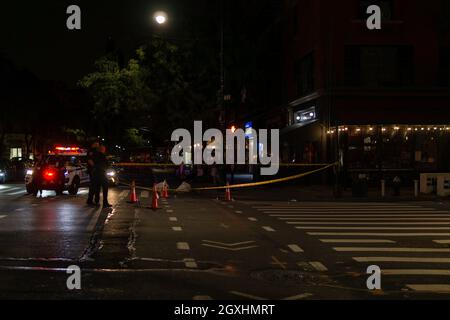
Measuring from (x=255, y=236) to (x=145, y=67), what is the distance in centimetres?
2669

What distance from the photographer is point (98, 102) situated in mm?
40188

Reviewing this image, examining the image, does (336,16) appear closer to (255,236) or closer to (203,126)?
(203,126)

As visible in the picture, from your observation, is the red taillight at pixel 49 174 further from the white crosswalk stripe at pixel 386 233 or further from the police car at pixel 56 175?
the white crosswalk stripe at pixel 386 233

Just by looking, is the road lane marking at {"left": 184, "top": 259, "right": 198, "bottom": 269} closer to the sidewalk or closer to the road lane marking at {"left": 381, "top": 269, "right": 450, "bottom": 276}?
Answer: the road lane marking at {"left": 381, "top": 269, "right": 450, "bottom": 276}

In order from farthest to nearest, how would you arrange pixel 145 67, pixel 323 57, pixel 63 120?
1. pixel 63 120
2. pixel 145 67
3. pixel 323 57

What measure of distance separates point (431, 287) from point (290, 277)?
1.91m

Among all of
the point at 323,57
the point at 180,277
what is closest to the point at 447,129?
the point at 323,57

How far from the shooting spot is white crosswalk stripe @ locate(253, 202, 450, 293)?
9.66 m

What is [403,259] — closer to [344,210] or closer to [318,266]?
[318,266]

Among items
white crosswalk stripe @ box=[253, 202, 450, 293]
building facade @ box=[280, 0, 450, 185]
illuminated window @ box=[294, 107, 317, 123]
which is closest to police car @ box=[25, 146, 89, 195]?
white crosswalk stripe @ box=[253, 202, 450, 293]

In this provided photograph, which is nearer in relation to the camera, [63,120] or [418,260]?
[418,260]

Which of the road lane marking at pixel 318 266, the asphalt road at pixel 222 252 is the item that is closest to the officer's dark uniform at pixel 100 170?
the asphalt road at pixel 222 252

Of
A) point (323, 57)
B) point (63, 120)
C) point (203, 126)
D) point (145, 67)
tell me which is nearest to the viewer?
point (323, 57)
